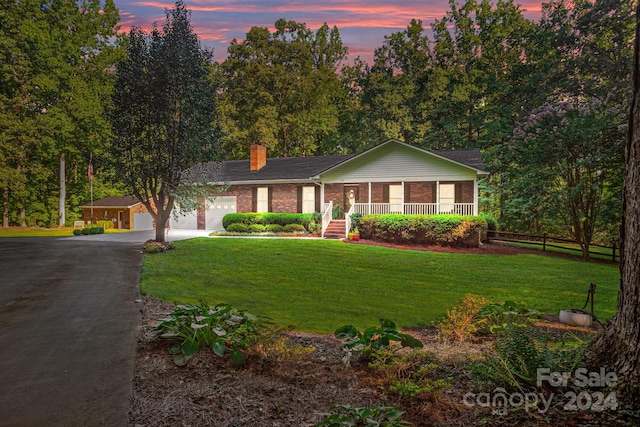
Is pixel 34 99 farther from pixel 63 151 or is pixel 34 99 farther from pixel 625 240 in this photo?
pixel 625 240

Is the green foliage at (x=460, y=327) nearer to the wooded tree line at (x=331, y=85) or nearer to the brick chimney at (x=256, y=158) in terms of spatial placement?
the wooded tree line at (x=331, y=85)

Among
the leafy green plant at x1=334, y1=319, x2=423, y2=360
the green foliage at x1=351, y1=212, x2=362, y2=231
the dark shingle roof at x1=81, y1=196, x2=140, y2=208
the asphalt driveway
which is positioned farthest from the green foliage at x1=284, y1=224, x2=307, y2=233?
the leafy green plant at x1=334, y1=319, x2=423, y2=360

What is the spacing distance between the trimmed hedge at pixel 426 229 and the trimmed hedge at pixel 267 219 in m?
5.06

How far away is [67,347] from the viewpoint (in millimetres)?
4246

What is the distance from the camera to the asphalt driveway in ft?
9.41

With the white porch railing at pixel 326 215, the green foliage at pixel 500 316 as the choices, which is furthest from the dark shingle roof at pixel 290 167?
the green foliage at pixel 500 316

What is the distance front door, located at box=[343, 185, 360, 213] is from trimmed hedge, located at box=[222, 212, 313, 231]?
7.40 ft

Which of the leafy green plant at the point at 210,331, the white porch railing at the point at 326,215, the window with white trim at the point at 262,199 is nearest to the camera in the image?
the leafy green plant at the point at 210,331

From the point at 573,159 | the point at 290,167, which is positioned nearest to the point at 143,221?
the point at 290,167

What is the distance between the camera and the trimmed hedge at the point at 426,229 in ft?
53.6

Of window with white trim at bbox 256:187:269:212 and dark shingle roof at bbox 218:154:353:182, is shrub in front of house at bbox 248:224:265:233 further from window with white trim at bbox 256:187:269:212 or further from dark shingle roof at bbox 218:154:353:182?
Answer: dark shingle roof at bbox 218:154:353:182

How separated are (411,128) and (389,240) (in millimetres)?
19192

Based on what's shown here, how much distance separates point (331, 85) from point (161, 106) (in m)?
26.2
